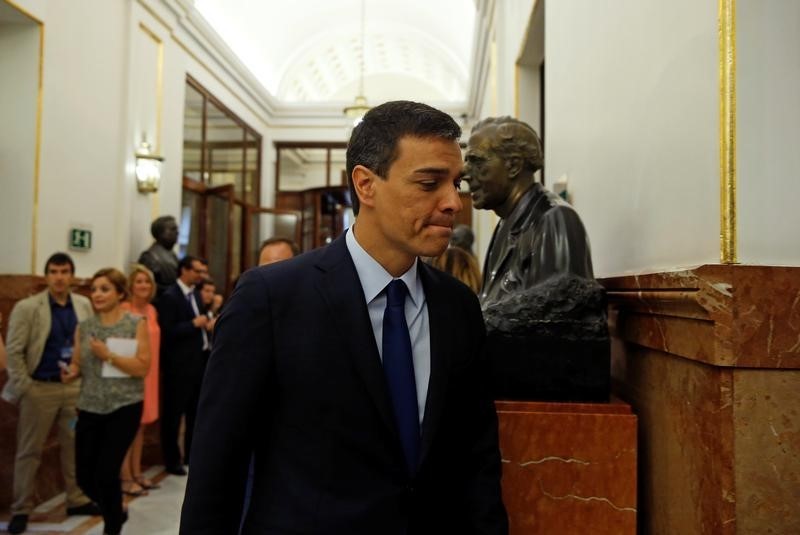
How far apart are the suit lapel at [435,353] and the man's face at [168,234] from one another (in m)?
6.50

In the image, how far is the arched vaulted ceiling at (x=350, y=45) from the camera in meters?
12.7

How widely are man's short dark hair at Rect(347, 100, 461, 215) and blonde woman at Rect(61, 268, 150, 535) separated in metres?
3.14

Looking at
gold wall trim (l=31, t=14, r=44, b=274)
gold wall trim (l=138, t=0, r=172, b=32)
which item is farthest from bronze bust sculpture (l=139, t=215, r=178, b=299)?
gold wall trim (l=138, t=0, r=172, b=32)

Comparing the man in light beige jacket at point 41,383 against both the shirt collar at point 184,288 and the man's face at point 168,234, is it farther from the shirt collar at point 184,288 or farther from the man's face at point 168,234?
the man's face at point 168,234

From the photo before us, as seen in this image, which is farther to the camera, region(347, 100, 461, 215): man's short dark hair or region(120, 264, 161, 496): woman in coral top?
region(120, 264, 161, 496): woman in coral top

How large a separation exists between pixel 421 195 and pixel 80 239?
20.3 ft

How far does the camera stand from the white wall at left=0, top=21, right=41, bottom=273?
591 cm

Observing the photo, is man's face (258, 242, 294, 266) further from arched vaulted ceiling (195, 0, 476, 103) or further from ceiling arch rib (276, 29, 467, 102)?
ceiling arch rib (276, 29, 467, 102)

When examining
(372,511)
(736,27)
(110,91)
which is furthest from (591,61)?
(110,91)

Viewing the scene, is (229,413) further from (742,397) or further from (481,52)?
(481,52)

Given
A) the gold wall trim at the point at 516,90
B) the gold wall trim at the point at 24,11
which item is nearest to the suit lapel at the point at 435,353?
the gold wall trim at the point at 516,90

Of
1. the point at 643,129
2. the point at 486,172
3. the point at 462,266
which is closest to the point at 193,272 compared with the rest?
the point at 462,266

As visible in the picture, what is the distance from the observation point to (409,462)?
1.45m

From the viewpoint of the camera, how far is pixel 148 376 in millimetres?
5180
